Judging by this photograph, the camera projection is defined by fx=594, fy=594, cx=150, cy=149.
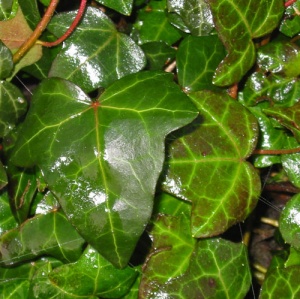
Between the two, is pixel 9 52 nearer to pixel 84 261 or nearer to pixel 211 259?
pixel 84 261

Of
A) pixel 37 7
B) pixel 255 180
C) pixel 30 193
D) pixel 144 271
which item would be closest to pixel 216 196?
pixel 255 180

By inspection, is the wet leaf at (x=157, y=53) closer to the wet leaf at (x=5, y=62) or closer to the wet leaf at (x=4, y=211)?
the wet leaf at (x=5, y=62)

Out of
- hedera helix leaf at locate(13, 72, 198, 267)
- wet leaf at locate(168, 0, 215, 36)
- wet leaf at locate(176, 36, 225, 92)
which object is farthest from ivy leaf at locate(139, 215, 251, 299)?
wet leaf at locate(168, 0, 215, 36)

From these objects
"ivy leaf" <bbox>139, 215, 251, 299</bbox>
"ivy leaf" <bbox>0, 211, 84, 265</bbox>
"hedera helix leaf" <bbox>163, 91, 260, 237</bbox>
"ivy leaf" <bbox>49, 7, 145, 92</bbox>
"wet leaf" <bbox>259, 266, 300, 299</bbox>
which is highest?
"ivy leaf" <bbox>49, 7, 145, 92</bbox>

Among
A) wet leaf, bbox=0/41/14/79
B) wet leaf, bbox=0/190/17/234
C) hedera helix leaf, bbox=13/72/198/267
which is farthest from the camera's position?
wet leaf, bbox=0/190/17/234

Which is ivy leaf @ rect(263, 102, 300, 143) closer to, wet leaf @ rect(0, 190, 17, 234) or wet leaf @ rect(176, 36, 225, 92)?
wet leaf @ rect(176, 36, 225, 92)

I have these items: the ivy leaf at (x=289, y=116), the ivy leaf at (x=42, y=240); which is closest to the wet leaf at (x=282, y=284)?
the ivy leaf at (x=289, y=116)
